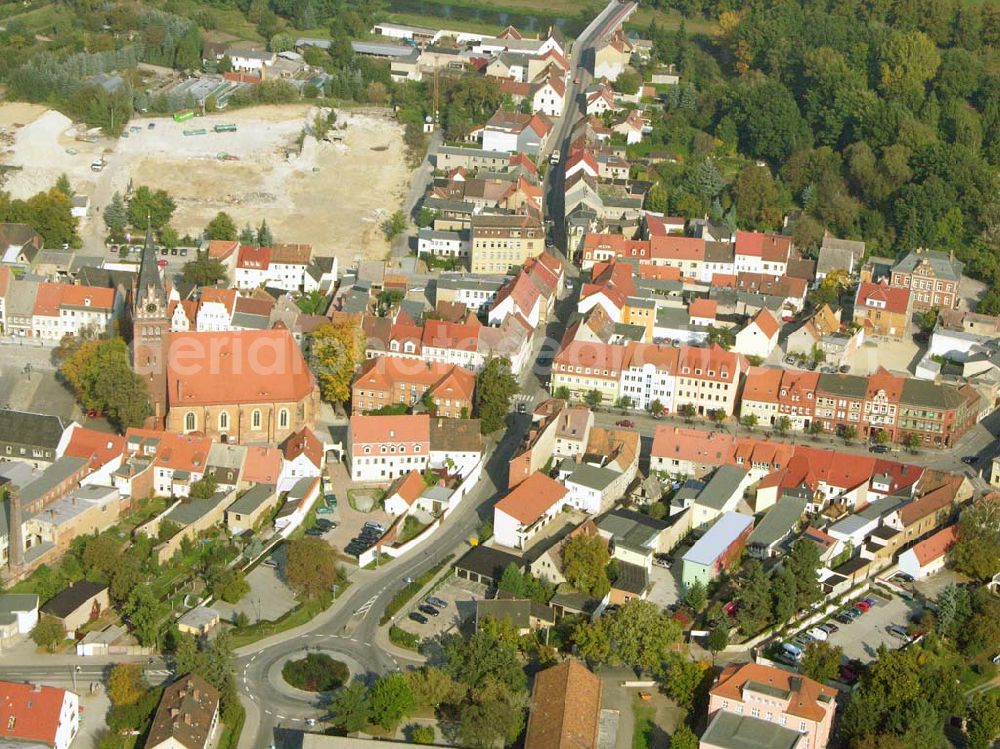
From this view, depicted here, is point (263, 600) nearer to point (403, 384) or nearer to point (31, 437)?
point (31, 437)

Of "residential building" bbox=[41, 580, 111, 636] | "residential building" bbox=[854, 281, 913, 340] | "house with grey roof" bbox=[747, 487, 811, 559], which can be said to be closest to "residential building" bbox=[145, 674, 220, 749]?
"residential building" bbox=[41, 580, 111, 636]

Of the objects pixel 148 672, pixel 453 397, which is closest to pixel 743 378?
pixel 453 397

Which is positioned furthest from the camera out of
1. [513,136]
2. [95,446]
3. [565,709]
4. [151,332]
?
[513,136]

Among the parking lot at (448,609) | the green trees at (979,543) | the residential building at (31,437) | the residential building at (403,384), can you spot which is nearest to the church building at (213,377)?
the residential building at (403,384)

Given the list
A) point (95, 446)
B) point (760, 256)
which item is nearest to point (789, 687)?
point (95, 446)

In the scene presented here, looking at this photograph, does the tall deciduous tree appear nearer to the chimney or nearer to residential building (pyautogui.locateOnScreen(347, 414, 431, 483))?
residential building (pyautogui.locateOnScreen(347, 414, 431, 483))

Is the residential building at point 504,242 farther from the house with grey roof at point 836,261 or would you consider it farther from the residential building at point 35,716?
the residential building at point 35,716
